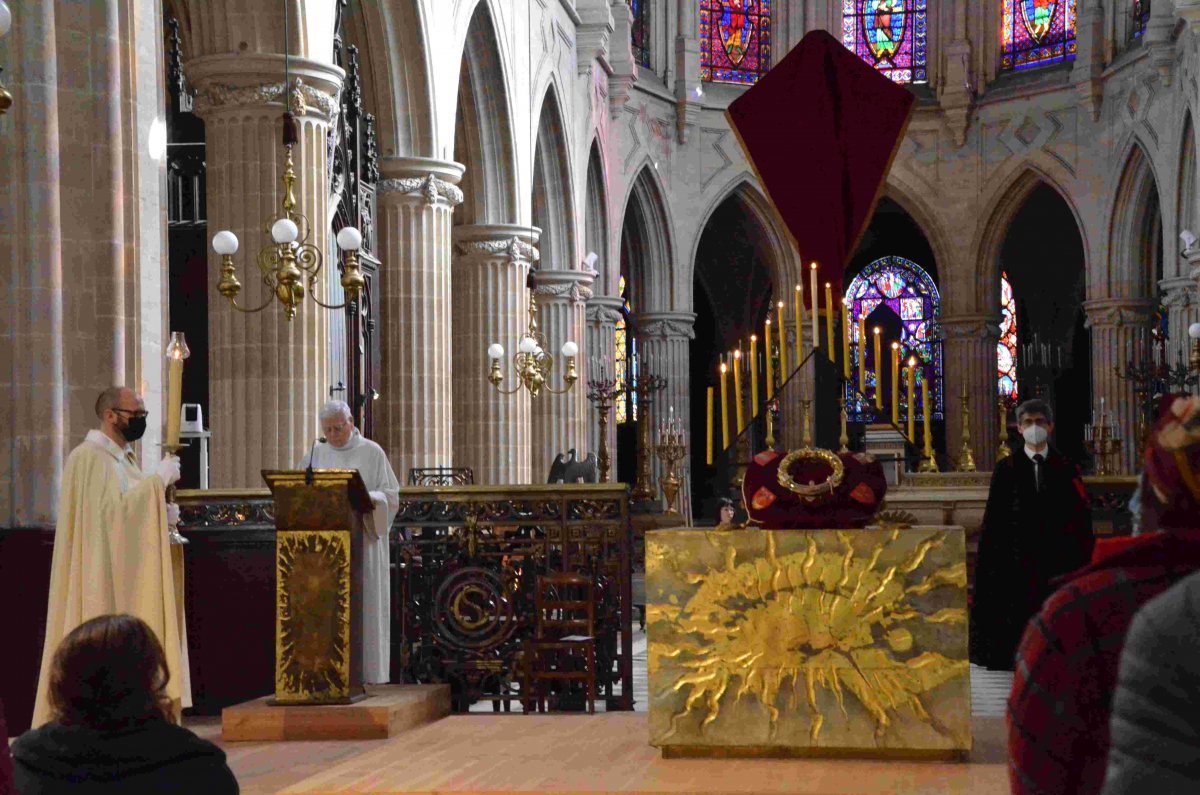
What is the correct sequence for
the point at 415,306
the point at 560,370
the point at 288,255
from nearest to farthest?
the point at 288,255
the point at 415,306
the point at 560,370

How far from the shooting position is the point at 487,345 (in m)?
21.4

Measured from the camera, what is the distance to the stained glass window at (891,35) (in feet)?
105

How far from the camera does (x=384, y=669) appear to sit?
8.29 metres

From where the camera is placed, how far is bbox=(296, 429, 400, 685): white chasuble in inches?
317

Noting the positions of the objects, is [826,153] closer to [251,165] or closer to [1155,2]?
[251,165]

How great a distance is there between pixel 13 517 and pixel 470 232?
13173mm

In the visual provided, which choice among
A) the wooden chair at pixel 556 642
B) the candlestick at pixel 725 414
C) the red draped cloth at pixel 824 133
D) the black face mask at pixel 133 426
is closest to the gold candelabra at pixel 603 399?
the red draped cloth at pixel 824 133

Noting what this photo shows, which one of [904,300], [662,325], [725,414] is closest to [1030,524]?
[725,414]

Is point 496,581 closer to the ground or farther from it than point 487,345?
closer to the ground

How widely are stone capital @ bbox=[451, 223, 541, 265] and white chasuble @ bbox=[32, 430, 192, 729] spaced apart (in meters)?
14.6

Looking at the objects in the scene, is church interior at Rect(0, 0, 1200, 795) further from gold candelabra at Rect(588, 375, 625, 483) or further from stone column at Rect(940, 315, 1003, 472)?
gold candelabra at Rect(588, 375, 625, 483)

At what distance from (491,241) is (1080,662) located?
19.5 meters

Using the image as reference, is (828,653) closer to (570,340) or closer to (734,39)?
(570,340)

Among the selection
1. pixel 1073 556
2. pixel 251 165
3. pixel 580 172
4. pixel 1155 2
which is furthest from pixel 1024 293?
pixel 1073 556
